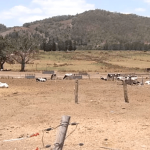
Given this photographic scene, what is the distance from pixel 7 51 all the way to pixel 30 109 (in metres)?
32.4

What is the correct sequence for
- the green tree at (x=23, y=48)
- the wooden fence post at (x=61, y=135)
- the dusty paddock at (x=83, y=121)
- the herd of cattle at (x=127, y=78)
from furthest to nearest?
the green tree at (x=23, y=48) < the herd of cattle at (x=127, y=78) < the dusty paddock at (x=83, y=121) < the wooden fence post at (x=61, y=135)

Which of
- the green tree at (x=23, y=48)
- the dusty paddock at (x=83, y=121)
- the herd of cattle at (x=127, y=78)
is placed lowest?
the dusty paddock at (x=83, y=121)

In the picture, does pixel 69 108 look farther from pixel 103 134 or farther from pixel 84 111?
pixel 103 134

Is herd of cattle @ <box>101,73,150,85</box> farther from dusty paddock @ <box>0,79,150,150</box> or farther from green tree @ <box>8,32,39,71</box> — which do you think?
green tree @ <box>8,32,39,71</box>

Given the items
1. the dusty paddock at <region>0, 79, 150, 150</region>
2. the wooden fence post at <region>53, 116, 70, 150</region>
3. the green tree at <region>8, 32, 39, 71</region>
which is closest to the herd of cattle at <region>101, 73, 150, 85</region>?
the dusty paddock at <region>0, 79, 150, 150</region>

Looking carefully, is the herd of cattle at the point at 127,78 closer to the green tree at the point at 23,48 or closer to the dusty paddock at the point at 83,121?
the dusty paddock at the point at 83,121

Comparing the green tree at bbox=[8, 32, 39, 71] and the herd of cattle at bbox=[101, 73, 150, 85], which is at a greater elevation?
the green tree at bbox=[8, 32, 39, 71]

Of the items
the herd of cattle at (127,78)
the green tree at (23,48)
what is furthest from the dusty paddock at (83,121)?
the green tree at (23,48)

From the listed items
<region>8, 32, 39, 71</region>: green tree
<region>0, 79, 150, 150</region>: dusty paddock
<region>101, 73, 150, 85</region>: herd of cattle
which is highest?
<region>8, 32, 39, 71</region>: green tree

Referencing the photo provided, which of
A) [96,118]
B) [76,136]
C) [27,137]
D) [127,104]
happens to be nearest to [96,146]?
[76,136]

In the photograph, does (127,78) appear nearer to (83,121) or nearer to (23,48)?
(83,121)

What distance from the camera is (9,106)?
15.6 metres

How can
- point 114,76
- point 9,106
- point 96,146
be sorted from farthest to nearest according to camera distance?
point 114,76, point 9,106, point 96,146

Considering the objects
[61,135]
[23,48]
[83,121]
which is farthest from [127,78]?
[61,135]
